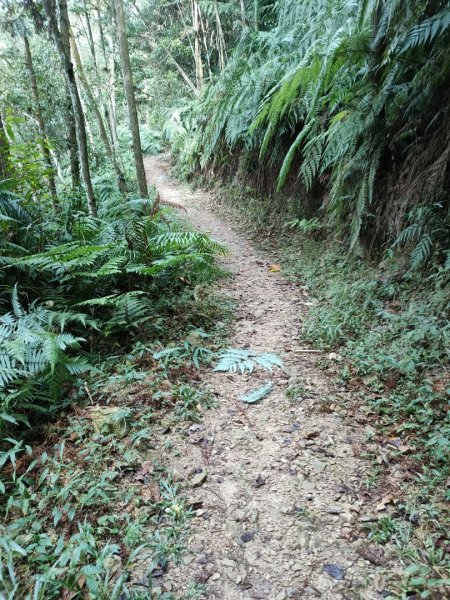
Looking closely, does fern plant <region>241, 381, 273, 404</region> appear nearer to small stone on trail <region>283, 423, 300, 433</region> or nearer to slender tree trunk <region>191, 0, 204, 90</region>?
small stone on trail <region>283, 423, 300, 433</region>

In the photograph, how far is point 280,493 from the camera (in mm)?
2293

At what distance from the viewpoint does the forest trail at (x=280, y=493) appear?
6.07 feet

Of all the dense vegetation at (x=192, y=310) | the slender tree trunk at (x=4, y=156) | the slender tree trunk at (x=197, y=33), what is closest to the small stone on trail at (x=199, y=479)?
the dense vegetation at (x=192, y=310)

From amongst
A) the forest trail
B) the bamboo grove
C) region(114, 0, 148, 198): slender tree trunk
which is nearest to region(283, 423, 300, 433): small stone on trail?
the forest trail

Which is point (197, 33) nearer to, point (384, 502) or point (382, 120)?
point (382, 120)

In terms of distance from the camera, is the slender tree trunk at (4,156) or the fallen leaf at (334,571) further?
the slender tree trunk at (4,156)

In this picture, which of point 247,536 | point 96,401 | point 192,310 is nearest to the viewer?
point 247,536

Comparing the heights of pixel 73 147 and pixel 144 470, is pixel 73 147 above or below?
above

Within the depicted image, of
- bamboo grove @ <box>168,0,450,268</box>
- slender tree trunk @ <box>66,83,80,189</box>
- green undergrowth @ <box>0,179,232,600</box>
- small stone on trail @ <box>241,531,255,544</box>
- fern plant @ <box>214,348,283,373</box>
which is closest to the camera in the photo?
green undergrowth @ <box>0,179,232,600</box>

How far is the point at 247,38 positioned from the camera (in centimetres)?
941

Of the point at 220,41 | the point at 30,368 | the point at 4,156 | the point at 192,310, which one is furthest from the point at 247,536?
the point at 220,41

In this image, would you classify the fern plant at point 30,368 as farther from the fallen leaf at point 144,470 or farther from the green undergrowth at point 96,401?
the fallen leaf at point 144,470

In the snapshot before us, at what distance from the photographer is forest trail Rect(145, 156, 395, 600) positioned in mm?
1849

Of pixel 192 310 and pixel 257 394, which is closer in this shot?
pixel 257 394
